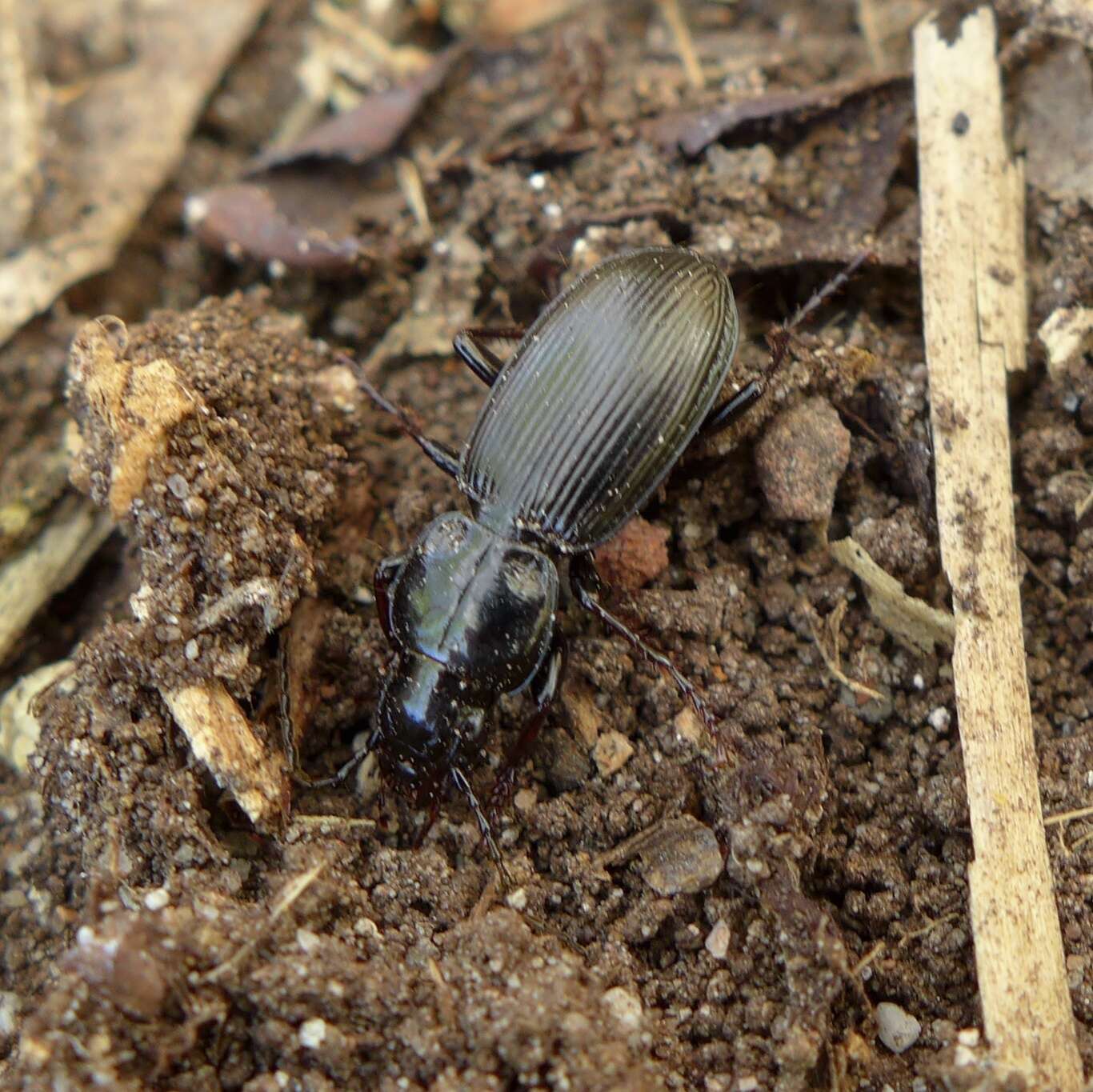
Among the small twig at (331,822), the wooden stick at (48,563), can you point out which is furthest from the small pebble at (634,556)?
the wooden stick at (48,563)

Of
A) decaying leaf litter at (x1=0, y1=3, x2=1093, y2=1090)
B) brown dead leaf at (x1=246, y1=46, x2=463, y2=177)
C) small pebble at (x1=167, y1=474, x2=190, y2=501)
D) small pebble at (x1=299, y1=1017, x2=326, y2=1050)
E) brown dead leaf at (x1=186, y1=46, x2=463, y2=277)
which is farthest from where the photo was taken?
brown dead leaf at (x1=246, y1=46, x2=463, y2=177)

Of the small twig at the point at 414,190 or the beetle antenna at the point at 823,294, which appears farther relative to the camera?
the small twig at the point at 414,190

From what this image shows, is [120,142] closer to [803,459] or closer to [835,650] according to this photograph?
[803,459]

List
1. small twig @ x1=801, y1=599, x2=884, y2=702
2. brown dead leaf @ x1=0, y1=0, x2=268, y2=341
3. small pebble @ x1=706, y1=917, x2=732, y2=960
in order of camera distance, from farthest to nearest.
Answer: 1. brown dead leaf @ x1=0, y1=0, x2=268, y2=341
2. small twig @ x1=801, y1=599, x2=884, y2=702
3. small pebble @ x1=706, y1=917, x2=732, y2=960

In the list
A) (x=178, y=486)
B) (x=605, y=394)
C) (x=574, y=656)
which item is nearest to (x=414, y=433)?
(x=605, y=394)

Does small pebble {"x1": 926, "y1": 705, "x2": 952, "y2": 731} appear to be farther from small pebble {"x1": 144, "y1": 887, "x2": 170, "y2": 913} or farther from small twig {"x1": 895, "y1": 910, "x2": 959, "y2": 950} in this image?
small pebble {"x1": 144, "y1": 887, "x2": 170, "y2": 913}

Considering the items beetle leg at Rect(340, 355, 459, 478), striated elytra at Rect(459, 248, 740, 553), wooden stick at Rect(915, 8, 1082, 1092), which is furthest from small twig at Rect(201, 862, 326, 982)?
wooden stick at Rect(915, 8, 1082, 1092)

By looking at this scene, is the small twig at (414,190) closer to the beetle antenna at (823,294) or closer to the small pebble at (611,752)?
the beetle antenna at (823,294)
